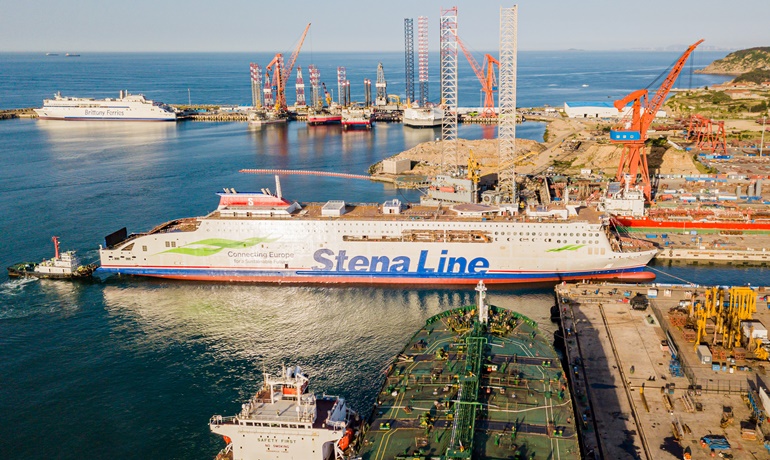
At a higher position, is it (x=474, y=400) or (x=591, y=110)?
(x=591, y=110)

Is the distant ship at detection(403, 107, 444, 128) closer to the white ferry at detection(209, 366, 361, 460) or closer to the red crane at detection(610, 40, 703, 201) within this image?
the red crane at detection(610, 40, 703, 201)

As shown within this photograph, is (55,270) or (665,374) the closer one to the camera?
(665,374)

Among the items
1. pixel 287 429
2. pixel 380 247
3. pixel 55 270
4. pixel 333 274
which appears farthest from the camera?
pixel 55 270

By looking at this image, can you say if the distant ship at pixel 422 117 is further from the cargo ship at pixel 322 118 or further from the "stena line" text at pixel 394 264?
the "stena line" text at pixel 394 264

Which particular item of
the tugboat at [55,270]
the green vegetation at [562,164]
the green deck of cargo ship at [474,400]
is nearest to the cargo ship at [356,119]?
the green vegetation at [562,164]

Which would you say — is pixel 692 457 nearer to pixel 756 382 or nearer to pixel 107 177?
pixel 756 382

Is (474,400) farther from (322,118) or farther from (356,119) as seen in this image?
(322,118)

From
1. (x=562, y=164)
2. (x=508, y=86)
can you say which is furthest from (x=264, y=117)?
(x=508, y=86)
